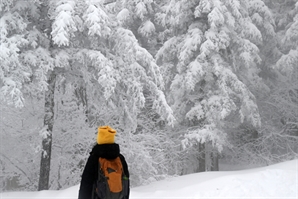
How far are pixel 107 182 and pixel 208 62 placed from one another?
13.0 m

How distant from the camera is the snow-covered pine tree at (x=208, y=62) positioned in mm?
16281

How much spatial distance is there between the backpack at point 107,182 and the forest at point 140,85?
5.71 m

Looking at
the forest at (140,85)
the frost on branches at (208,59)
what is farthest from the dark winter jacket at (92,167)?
the frost on branches at (208,59)

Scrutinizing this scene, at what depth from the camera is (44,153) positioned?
11938mm

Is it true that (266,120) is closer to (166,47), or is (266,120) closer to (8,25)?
(166,47)

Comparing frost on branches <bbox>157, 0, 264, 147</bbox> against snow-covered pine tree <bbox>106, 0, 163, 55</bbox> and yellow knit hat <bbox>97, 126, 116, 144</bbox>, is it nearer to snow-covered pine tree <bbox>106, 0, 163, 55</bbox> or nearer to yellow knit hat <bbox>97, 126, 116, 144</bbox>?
snow-covered pine tree <bbox>106, 0, 163, 55</bbox>

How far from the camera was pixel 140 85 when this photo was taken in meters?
12.1

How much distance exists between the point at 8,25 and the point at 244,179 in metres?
7.21

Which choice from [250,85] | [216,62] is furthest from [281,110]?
[216,62]

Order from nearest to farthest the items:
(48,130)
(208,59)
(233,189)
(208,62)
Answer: (233,189)
(48,130)
(208,62)
(208,59)

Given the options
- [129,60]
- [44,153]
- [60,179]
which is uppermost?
[129,60]

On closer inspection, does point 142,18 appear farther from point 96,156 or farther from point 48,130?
point 96,156

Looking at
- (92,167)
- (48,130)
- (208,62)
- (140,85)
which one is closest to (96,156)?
(92,167)

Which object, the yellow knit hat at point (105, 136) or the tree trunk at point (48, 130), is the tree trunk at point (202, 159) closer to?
the tree trunk at point (48, 130)
